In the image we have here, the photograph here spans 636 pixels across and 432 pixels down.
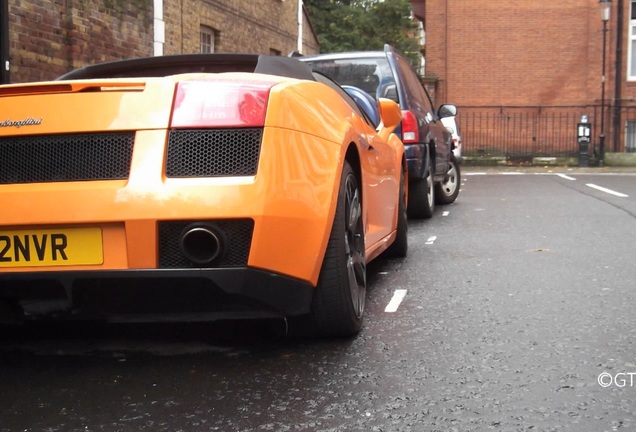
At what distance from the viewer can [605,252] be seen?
6918 mm

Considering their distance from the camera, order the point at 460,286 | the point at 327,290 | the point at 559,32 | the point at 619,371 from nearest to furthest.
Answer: the point at 619,371, the point at 327,290, the point at 460,286, the point at 559,32

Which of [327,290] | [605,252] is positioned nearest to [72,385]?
[327,290]

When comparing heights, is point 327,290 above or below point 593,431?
above

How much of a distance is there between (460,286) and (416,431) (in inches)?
106

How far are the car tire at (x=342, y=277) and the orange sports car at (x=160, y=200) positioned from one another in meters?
0.12

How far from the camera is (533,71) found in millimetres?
27781

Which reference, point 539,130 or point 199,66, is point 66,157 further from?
point 539,130

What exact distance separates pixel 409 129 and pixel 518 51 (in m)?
20.1

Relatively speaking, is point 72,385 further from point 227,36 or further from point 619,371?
point 227,36

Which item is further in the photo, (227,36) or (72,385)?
(227,36)

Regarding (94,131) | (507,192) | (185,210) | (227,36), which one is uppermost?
(227,36)

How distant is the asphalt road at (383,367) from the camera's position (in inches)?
120

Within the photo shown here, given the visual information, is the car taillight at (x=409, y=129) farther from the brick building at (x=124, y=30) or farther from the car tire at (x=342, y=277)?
the brick building at (x=124, y=30)

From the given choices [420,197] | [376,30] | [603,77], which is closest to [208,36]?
[420,197]
